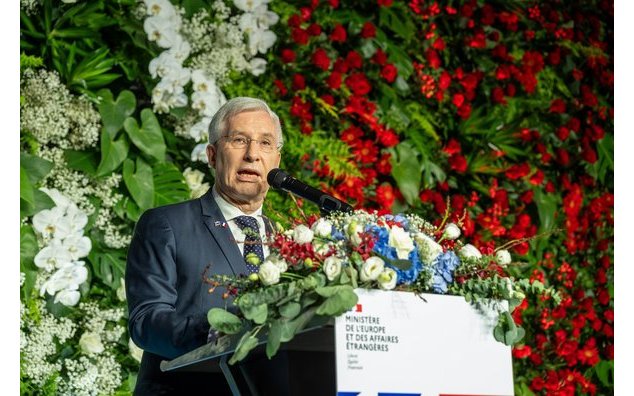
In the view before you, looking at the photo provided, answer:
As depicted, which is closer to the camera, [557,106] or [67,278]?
[67,278]

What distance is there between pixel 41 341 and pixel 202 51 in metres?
1.25

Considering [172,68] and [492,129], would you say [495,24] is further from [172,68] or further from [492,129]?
[172,68]

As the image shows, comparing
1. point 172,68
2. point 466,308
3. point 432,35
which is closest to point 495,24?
point 432,35

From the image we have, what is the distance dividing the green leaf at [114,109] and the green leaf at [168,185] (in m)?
0.22

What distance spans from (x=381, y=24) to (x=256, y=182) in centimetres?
202

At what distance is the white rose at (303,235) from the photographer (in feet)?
6.15

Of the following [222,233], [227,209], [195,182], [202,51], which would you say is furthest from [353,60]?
[222,233]

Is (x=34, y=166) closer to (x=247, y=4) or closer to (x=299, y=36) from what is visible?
(x=247, y=4)

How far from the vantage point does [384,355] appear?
1801 millimetres

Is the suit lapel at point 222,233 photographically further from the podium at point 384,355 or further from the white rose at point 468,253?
the white rose at point 468,253

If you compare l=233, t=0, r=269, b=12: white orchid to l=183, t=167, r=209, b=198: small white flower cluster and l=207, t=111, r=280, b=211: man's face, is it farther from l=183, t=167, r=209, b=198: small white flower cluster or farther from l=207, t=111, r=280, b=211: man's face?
l=207, t=111, r=280, b=211: man's face

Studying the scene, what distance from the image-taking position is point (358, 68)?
4.22 metres

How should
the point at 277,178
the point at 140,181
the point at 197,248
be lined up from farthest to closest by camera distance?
the point at 140,181
the point at 197,248
the point at 277,178

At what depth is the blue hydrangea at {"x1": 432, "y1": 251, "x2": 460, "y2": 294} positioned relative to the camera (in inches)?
75.4
